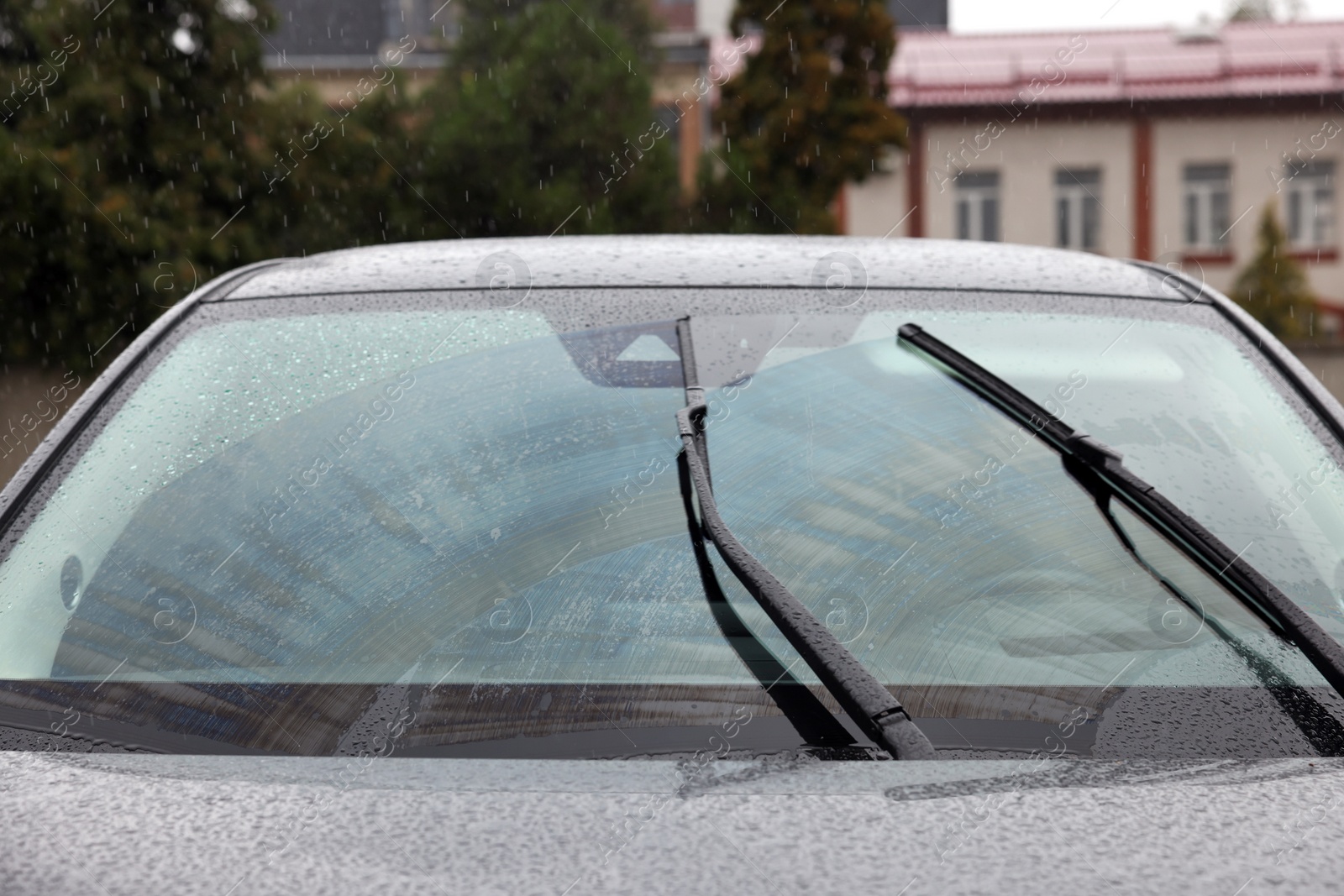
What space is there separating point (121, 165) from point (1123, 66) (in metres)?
24.2

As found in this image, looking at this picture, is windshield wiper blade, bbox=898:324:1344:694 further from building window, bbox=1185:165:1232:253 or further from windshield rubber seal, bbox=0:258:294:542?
building window, bbox=1185:165:1232:253

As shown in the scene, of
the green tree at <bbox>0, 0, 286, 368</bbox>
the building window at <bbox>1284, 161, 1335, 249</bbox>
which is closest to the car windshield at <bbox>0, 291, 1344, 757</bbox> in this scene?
the green tree at <bbox>0, 0, 286, 368</bbox>

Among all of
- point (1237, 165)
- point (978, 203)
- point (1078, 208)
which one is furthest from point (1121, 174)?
point (978, 203)

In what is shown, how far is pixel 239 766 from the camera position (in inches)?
43.9

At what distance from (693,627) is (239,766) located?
43 centimetres

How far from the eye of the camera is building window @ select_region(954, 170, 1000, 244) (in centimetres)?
3281

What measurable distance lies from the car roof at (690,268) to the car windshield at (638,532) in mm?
43

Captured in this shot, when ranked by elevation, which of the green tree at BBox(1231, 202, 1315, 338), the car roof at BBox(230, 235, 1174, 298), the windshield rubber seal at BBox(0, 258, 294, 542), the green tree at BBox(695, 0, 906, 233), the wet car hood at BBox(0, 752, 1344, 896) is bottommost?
the green tree at BBox(1231, 202, 1315, 338)

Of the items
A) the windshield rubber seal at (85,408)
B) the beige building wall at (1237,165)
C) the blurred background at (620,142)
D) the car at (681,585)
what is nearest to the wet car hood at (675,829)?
the car at (681,585)

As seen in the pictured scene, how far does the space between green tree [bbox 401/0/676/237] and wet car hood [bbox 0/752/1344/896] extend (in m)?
19.5

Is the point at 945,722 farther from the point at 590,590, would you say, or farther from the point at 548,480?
the point at 548,480

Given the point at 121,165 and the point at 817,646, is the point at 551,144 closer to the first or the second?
the point at 121,165

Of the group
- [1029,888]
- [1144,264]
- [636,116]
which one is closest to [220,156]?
[636,116]

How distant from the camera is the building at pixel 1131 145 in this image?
31094 millimetres
